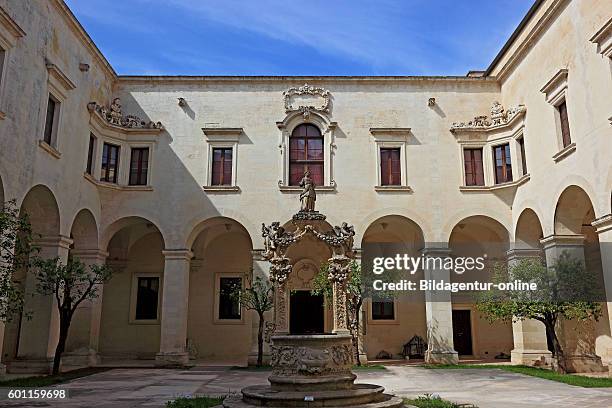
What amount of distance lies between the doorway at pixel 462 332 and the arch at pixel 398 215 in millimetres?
5071

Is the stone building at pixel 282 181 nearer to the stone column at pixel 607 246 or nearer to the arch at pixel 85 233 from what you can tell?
the arch at pixel 85 233

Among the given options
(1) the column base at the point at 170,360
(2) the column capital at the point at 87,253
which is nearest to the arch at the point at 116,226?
(2) the column capital at the point at 87,253

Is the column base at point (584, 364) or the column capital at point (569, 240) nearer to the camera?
the column base at point (584, 364)

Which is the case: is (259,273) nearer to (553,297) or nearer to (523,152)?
(553,297)

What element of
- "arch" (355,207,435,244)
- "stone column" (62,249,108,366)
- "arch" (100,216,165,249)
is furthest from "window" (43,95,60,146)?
"arch" (355,207,435,244)

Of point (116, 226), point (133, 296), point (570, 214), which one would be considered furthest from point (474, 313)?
point (116, 226)

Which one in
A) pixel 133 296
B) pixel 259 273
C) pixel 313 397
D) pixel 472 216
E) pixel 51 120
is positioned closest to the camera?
pixel 313 397

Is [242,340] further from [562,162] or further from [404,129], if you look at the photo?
[562,162]

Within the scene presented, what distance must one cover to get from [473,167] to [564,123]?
186 inches

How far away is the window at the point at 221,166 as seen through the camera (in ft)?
69.1

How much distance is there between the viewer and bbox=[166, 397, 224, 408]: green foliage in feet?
32.3

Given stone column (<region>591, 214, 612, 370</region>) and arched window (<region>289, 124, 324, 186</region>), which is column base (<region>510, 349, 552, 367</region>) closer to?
stone column (<region>591, 214, 612, 370</region>)

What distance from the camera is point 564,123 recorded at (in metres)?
16.7

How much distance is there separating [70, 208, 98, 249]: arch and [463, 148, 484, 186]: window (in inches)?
538
